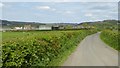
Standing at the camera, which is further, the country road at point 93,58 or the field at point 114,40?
the field at point 114,40

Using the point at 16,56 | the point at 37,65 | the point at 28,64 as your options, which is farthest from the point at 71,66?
the point at 16,56

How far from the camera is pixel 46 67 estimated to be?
13445 millimetres

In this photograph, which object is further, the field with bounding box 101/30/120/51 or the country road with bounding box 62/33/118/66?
the field with bounding box 101/30/120/51

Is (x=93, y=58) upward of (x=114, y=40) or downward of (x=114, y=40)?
upward

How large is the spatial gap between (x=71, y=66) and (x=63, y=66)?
18.2 inches

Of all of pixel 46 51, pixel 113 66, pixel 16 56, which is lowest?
pixel 113 66

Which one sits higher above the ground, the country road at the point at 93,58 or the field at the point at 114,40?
the country road at the point at 93,58

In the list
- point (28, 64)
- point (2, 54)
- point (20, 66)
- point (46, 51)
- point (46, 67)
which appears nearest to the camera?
point (2, 54)

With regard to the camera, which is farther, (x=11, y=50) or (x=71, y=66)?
(x=71, y=66)

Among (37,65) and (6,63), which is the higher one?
(6,63)

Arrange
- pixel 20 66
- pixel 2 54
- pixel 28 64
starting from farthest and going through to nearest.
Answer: pixel 28 64 → pixel 20 66 → pixel 2 54

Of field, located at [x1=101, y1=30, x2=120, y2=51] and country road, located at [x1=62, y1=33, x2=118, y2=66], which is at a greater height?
country road, located at [x1=62, y1=33, x2=118, y2=66]

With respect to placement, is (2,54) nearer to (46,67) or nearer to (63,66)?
(46,67)

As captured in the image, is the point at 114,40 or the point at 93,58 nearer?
the point at 93,58
